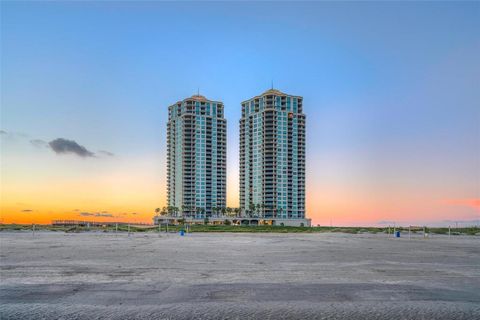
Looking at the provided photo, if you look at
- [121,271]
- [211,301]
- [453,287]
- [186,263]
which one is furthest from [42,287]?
[453,287]

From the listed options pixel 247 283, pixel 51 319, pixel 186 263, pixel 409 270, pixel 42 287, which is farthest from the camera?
pixel 186 263

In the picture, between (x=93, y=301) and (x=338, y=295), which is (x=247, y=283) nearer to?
(x=338, y=295)

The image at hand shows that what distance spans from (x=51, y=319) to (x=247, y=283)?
7.46m

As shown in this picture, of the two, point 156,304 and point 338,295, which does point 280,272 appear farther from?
point 156,304

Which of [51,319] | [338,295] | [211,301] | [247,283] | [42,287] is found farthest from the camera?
[247,283]

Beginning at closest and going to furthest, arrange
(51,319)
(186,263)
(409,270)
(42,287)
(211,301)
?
(51,319), (211,301), (42,287), (409,270), (186,263)

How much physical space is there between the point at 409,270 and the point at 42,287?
55.5ft

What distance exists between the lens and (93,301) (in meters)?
12.2

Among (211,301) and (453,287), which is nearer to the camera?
(211,301)

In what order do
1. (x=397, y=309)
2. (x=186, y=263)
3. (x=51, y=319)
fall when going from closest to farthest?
(x=51, y=319)
(x=397, y=309)
(x=186, y=263)

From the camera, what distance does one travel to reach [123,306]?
11.6 m

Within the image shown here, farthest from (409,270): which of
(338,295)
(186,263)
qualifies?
(186,263)

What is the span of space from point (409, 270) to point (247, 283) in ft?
31.3

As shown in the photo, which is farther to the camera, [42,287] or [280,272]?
[280,272]
